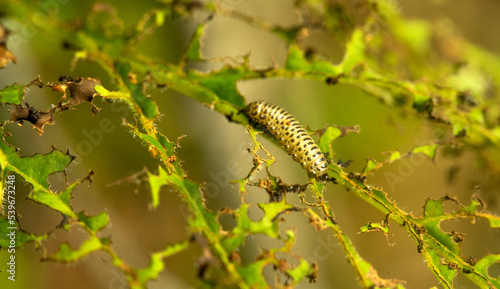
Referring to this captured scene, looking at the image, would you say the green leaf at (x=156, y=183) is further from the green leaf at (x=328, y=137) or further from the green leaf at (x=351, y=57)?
the green leaf at (x=351, y=57)

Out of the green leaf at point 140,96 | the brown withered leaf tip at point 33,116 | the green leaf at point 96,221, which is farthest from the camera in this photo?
the green leaf at point 140,96

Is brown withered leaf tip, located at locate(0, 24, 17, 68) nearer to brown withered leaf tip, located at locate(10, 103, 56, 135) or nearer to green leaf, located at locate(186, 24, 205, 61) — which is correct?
brown withered leaf tip, located at locate(10, 103, 56, 135)

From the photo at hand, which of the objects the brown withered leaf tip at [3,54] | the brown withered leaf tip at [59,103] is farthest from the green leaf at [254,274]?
the brown withered leaf tip at [3,54]

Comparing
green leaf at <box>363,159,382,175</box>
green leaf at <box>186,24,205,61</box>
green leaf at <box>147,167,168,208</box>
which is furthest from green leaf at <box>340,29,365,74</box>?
green leaf at <box>147,167,168,208</box>

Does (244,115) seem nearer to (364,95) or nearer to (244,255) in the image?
(244,255)

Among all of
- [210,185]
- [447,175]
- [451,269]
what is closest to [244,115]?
[210,185]

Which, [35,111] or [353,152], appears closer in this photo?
[35,111]

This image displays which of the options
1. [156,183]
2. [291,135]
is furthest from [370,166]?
[156,183]
